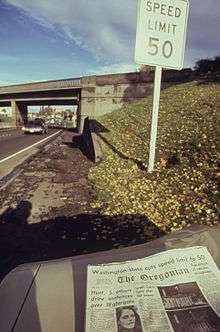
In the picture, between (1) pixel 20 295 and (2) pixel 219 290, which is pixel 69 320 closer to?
(1) pixel 20 295

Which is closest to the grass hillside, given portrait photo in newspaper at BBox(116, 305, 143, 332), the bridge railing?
portrait photo in newspaper at BBox(116, 305, 143, 332)

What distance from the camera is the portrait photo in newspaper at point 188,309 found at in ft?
4.99

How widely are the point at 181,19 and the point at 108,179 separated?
4471 millimetres

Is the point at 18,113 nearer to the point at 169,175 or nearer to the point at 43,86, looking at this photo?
the point at 43,86

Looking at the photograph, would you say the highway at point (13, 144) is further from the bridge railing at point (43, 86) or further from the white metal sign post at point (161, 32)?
the bridge railing at point (43, 86)

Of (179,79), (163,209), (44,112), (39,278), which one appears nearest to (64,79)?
(179,79)

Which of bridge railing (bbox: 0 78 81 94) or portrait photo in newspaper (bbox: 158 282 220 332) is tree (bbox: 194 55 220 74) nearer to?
bridge railing (bbox: 0 78 81 94)

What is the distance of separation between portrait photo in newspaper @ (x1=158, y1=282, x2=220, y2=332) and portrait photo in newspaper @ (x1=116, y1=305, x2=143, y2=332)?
16cm

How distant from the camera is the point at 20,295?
173 centimetres

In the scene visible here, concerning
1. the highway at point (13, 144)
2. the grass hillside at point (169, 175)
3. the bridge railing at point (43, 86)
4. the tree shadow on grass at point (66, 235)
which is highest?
the bridge railing at point (43, 86)

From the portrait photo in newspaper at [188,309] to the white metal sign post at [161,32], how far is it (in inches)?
278

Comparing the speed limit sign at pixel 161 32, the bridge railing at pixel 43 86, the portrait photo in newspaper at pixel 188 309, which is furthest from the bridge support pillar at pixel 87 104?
the portrait photo in newspaper at pixel 188 309

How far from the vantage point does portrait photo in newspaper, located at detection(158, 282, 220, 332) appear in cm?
152

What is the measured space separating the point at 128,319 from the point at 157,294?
24cm
